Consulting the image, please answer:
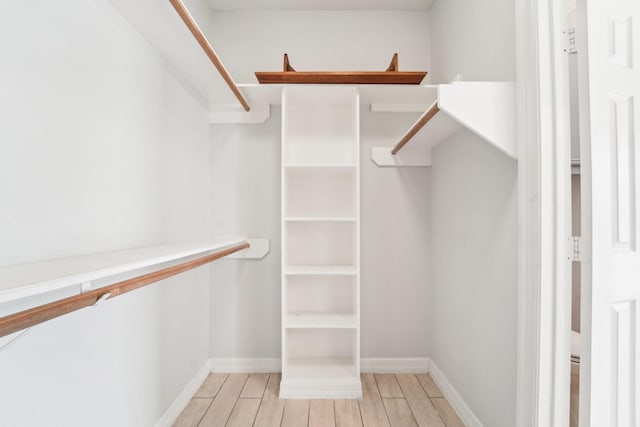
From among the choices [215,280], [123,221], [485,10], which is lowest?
[215,280]

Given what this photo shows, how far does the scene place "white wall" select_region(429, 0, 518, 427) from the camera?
1402 mm

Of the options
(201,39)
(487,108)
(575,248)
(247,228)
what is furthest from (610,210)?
(247,228)

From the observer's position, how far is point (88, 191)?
1.14 metres

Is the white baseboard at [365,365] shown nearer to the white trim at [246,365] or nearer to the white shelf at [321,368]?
the white trim at [246,365]

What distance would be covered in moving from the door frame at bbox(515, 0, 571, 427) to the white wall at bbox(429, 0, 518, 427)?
0.78ft

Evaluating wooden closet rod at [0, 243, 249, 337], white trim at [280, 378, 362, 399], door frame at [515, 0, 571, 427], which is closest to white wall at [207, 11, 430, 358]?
white trim at [280, 378, 362, 399]

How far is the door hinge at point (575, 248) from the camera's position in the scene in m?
1.06

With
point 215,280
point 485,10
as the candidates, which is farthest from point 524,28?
point 215,280

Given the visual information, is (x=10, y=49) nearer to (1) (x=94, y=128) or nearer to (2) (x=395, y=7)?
(1) (x=94, y=128)

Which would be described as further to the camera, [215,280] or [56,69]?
[215,280]

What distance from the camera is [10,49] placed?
87 centimetres

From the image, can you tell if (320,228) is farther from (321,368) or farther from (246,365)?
(246,365)

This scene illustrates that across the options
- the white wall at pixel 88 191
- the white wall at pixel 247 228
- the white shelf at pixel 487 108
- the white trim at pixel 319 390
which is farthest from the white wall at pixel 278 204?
the white shelf at pixel 487 108

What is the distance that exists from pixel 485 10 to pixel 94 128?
1.71 metres
